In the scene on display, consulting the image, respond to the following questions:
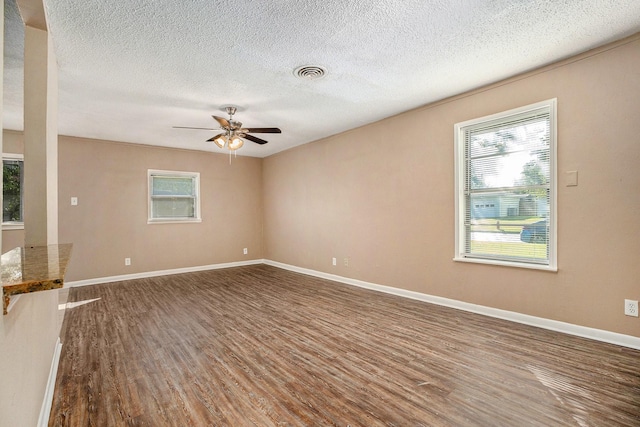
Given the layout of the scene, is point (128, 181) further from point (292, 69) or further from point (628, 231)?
point (628, 231)

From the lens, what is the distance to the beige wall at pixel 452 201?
2656 millimetres

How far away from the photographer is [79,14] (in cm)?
219

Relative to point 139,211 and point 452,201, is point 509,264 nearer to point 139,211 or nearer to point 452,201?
point 452,201

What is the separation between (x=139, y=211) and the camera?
19.3ft

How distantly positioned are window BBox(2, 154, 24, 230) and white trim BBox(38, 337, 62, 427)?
11.0 ft

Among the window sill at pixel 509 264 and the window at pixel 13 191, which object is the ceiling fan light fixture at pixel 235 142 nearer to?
the window sill at pixel 509 264

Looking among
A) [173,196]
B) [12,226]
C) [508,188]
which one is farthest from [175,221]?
[508,188]

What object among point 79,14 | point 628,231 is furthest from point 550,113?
point 79,14

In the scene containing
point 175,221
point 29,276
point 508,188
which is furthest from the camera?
point 175,221

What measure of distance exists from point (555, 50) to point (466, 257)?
7.26 ft

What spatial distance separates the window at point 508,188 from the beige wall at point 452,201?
10 cm

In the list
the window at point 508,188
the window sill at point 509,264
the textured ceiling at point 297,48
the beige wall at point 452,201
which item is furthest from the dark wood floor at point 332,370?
the textured ceiling at point 297,48

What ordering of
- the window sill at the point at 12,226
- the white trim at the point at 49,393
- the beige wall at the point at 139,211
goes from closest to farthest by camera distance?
the white trim at the point at 49,393
the window sill at the point at 12,226
the beige wall at the point at 139,211

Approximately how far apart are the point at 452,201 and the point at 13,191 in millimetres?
6375
